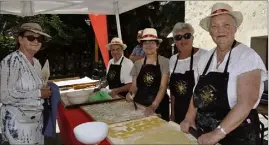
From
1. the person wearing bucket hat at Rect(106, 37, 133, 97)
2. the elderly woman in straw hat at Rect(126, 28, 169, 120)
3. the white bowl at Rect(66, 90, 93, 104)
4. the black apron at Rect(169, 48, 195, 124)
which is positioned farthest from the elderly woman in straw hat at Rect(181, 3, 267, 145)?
the person wearing bucket hat at Rect(106, 37, 133, 97)

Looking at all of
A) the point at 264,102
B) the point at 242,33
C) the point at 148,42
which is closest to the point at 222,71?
the point at 148,42

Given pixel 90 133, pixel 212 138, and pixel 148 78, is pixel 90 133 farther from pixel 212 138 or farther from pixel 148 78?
pixel 148 78

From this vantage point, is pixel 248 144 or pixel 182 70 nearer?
pixel 248 144

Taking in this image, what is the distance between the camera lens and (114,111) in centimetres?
211

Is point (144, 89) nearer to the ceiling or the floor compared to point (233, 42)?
nearer to the floor

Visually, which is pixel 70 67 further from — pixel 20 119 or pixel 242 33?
pixel 20 119

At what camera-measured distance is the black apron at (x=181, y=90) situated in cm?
228

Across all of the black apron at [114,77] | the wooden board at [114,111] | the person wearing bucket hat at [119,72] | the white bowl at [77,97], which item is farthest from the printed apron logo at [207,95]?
the black apron at [114,77]

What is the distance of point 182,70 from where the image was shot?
2.36m

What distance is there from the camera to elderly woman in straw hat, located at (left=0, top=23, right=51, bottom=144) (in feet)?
6.28

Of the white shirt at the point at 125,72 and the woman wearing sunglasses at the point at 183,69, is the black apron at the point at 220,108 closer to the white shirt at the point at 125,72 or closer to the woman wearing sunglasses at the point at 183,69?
the woman wearing sunglasses at the point at 183,69

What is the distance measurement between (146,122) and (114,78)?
1.66 meters

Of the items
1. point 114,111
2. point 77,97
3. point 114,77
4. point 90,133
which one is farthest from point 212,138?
point 114,77

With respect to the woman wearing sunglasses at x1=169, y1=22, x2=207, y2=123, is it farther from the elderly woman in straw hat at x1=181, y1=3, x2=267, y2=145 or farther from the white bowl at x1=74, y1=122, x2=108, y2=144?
the white bowl at x1=74, y1=122, x2=108, y2=144
